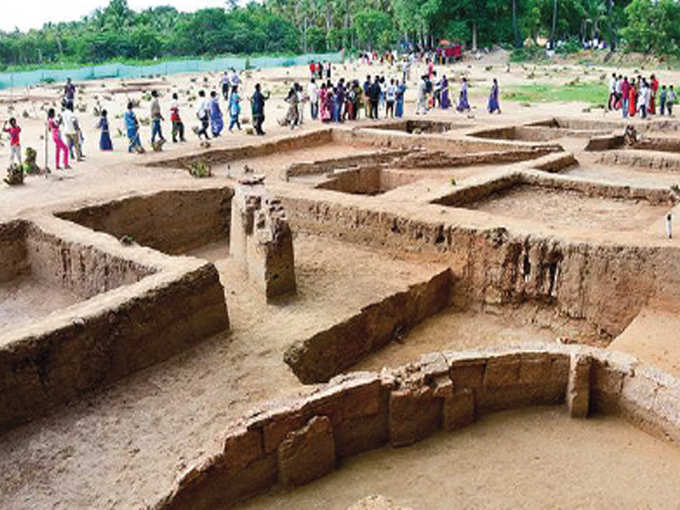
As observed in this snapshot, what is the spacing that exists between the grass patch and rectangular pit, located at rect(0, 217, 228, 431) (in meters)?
22.4

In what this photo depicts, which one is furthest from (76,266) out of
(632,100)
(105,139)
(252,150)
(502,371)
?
(632,100)

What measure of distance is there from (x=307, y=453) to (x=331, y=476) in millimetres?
351

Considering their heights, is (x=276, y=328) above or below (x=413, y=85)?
below

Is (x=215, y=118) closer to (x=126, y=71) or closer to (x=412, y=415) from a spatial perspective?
(x=412, y=415)

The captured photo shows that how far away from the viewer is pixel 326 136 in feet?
62.7

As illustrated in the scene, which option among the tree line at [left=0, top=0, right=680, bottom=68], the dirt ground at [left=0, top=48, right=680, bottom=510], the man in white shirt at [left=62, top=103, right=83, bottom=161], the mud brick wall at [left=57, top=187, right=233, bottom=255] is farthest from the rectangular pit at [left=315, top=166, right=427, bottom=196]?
the tree line at [left=0, top=0, right=680, bottom=68]

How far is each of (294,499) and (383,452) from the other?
3.03ft

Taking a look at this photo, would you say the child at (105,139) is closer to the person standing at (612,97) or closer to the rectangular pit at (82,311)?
the rectangular pit at (82,311)

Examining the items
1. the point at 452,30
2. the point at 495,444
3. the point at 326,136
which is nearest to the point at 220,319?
the point at 495,444

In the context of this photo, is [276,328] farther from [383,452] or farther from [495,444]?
[495,444]

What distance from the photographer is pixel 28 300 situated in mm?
9406

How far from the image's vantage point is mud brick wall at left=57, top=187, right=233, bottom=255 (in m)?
11.2

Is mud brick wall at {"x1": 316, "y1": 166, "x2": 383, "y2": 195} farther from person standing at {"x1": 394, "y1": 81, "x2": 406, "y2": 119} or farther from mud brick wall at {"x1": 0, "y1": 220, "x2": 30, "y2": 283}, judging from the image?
person standing at {"x1": 394, "y1": 81, "x2": 406, "y2": 119}

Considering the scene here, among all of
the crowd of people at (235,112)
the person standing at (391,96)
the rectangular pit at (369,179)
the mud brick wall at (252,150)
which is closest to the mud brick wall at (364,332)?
the rectangular pit at (369,179)
